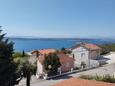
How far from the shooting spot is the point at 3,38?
2300 centimetres

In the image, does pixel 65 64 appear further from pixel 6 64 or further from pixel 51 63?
pixel 6 64

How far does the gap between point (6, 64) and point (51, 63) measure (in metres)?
19.0

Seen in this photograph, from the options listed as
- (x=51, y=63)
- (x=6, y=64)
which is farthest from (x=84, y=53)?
(x=6, y=64)

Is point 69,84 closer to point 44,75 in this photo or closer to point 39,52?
point 44,75

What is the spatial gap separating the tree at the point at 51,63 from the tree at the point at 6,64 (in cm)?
1713

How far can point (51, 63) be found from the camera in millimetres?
40969

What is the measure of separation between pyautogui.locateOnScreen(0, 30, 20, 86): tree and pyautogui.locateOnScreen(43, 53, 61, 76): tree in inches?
675

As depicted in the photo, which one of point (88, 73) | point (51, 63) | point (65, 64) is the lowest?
point (88, 73)

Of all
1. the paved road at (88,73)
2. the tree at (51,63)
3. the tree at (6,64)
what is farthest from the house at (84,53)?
the tree at (6,64)

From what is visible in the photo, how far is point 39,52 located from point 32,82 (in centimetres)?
2406

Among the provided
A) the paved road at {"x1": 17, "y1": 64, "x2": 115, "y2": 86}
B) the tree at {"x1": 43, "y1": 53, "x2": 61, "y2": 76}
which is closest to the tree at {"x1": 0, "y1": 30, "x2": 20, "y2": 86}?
the paved road at {"x1": 17, "y1": 64, "x2": 115, "y2": 86}

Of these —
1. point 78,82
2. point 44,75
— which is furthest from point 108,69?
point 78,82

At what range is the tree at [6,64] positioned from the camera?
2197cm

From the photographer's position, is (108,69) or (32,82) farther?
(108,69)
